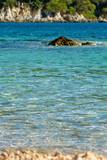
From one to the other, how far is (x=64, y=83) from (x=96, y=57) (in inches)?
655

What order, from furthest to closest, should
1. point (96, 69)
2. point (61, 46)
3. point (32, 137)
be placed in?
point (61, 46) < point (96, 69) < point (32, 137)

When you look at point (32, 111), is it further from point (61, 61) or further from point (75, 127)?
point (61, 61)

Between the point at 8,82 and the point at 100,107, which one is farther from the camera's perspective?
the point at 8,82

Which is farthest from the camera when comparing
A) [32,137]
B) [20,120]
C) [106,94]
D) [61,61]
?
[61,61]

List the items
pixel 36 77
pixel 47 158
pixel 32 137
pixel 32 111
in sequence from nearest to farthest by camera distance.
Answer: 1. pixel 47 158
2. pixel 32 137
3. pixel 32 111
4. pixel 36 77

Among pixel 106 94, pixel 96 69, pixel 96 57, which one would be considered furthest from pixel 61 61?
pixel 106 94

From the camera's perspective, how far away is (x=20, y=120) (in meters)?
17.0

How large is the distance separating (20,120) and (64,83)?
7.70 meters

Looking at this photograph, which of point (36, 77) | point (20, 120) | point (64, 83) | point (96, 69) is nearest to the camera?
point (20, 120)

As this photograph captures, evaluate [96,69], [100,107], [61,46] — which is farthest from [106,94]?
[61,46]

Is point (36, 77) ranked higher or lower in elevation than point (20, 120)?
lower

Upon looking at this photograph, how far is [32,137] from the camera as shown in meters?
15.2

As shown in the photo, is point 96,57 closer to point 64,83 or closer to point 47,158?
point 64,83

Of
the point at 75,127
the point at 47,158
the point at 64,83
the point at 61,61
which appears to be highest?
the point at 47,158
